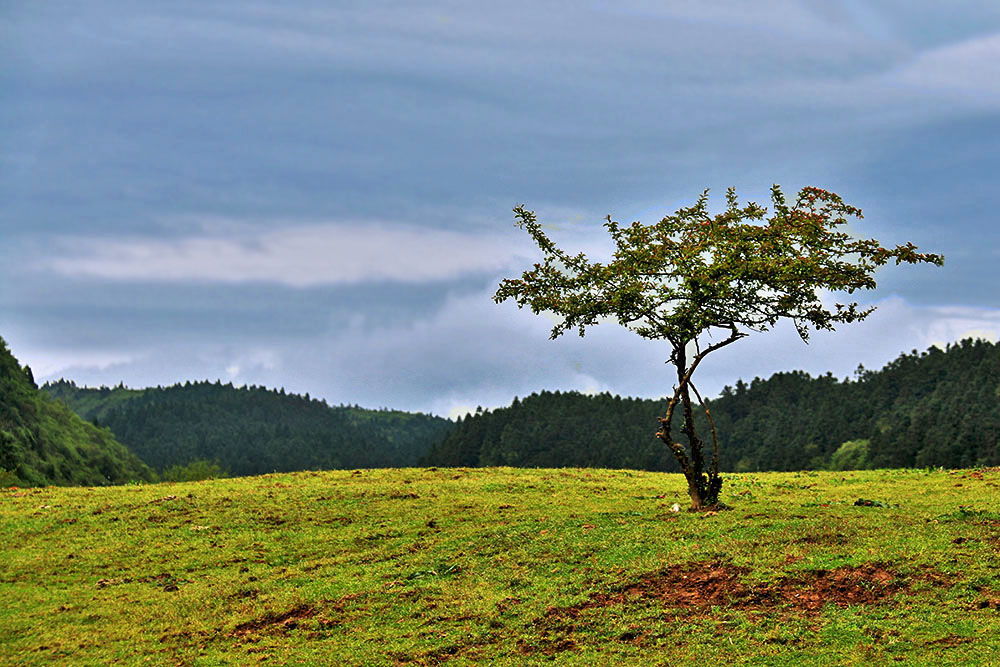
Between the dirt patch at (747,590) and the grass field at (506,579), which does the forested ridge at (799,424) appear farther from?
the dirt patch at (747,590)

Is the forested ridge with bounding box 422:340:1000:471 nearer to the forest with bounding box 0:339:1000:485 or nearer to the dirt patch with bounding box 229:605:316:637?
the forest with bounding box 0:339:1000:485

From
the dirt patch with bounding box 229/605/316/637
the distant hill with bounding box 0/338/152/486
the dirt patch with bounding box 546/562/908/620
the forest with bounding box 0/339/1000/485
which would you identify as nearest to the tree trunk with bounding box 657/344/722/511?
the dirt patch with bounding box 546/562/908/620

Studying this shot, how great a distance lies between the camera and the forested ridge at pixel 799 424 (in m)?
113

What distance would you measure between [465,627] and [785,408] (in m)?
156

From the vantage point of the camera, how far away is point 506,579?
2475cm

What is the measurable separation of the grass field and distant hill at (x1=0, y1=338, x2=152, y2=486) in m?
85.0

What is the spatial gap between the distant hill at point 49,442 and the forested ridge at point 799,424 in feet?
208

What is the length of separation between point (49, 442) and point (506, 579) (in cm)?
12739

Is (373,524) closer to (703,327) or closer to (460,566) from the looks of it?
(460,566)

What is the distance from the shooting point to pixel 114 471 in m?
140

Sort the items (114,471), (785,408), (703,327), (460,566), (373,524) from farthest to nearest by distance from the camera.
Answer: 1. (785,408)
2. (114,471)
3. (373,524)
4. (703,327)
5. (460,566)

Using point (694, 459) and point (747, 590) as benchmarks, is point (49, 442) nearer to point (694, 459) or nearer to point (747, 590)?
point (694, 459)

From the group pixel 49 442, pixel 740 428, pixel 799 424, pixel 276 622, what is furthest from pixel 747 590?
pixel 740 428

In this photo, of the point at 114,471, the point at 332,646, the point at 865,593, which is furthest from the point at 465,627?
the point at 114,471
